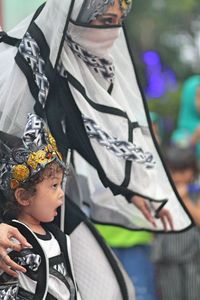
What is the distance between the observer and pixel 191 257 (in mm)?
6527

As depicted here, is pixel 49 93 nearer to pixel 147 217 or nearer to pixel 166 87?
pixel 147 217

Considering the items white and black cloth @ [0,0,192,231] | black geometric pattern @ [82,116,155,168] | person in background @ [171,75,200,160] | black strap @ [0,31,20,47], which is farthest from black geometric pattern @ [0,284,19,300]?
→ person in background @ [171,75,200,160]

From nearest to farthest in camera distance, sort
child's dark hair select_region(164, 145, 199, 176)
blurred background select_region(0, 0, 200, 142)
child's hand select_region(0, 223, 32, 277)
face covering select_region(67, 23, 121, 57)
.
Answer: child's hand select_region(0, 223, 32, 277) < face covering select_region(67, 23, 121, 57) < child's dark hair select_region(164, 145, 199, 176) < blurred background select_region(0, 0, 200, 142)

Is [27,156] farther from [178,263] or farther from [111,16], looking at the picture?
[178,263]

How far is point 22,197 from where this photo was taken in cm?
372

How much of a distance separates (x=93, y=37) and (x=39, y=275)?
0.97 meters

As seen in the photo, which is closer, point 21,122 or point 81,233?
point 21,122

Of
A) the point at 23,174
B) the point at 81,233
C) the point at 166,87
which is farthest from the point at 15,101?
the point at 166,87

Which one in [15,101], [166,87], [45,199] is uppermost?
[15,101]

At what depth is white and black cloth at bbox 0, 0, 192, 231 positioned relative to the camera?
155 inches

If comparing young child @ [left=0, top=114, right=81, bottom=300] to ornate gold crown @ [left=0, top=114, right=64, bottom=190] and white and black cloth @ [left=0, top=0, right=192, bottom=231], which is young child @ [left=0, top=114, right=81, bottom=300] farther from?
white and black cloth @ [left=0, top=0, right=192, bottom=231]

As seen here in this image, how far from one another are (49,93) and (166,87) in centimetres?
1545

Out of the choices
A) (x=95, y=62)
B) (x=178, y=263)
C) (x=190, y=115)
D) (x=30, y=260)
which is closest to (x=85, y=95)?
(x=95, y=62)

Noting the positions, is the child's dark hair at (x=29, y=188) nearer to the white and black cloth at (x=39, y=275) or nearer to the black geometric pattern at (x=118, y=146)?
the white and black cloth at (x=39, y=275)
